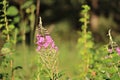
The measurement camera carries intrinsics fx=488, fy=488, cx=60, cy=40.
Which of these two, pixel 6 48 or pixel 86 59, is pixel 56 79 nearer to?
pixel 6 48

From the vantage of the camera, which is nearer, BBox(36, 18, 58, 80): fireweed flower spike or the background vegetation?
BBox(36, 18, 58, 80): fireweed flower spike

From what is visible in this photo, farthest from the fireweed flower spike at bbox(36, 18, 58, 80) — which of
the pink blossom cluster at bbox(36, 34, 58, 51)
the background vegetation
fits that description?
the background vegetation

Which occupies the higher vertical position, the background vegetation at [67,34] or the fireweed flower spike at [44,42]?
the background vegetation at [67,34]

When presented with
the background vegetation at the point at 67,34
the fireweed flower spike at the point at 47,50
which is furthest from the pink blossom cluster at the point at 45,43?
the background vegetation at the point at 67,34

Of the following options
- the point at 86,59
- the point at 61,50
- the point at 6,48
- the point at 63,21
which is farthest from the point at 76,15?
the point at 6,48

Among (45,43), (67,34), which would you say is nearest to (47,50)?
(45,43)

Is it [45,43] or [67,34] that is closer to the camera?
[45,43]

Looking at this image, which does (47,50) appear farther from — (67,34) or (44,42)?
(67,34)

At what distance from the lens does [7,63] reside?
13.7ft

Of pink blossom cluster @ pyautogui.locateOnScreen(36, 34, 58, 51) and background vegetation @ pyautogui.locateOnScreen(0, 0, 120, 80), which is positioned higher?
background vegetation @ pyautogui.locateOnScreen(0, 0, 120, 80)

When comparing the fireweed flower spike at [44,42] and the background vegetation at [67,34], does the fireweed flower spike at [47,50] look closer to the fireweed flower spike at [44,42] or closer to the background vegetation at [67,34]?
the fireweed flower spike at [44,42]

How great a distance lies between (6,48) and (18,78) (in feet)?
1.07

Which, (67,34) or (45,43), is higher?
(67,34)

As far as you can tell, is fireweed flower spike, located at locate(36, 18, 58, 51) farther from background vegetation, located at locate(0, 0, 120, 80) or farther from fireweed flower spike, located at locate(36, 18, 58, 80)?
background vegetation, located at locate(0, 0, 120, 80)
